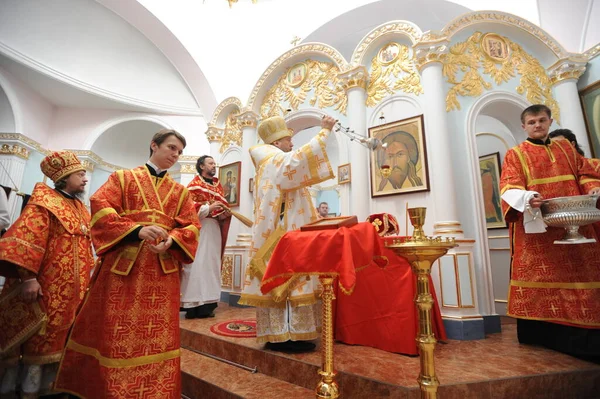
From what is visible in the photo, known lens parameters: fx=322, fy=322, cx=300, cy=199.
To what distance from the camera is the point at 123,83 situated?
9578 millimetres

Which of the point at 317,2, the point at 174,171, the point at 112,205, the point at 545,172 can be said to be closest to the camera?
the point at 112,205

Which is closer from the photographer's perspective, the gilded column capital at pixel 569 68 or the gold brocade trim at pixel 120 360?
the gold brocade trim at pixel 120 360

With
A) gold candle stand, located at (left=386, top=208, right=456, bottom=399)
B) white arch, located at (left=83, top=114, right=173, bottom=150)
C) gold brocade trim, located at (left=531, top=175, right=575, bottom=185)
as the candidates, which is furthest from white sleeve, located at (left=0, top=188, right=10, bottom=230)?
white arch, located at (left=83, top=114, right=173, bottom=150)

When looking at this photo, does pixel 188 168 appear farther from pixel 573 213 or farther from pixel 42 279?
pixel 573 213

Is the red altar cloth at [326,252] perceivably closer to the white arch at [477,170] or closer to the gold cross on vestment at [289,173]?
the gold cross on vestment at [289,173]

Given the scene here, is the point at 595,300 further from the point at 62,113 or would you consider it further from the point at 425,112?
the point at 62,113

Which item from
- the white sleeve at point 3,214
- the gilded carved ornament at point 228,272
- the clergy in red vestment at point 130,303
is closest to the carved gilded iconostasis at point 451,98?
the gilded carved ornament at point 228,272

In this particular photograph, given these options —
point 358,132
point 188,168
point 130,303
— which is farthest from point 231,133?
point 130,303

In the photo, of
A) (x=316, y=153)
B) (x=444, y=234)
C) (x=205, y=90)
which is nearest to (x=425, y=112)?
(x=444, y=234)

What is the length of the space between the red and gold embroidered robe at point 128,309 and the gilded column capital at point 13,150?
28.5 ft

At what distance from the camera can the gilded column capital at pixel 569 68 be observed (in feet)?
16.3

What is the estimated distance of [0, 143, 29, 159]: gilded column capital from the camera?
8344 mm

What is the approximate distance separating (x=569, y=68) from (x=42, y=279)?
727 cm

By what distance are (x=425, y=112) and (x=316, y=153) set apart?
2.65m
